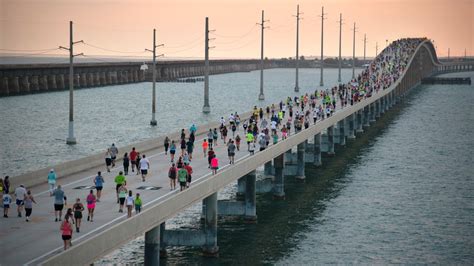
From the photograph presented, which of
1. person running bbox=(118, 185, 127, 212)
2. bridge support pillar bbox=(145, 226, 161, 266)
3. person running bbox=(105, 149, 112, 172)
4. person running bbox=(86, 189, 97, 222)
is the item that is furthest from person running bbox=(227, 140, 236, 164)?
person running bbox=(86, 189, 97, 222)

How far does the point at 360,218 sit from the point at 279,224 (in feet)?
19.6

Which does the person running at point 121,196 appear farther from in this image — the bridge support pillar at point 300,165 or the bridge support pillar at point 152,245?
the bridge support pillar at point 300,165

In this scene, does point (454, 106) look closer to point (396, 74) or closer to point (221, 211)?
point (396, 74)

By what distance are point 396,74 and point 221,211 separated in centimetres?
11457

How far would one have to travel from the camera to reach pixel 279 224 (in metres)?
53.3

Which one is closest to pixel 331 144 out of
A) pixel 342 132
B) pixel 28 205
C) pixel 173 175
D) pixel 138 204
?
pixel 342 132

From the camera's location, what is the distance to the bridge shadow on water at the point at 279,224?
44562mm

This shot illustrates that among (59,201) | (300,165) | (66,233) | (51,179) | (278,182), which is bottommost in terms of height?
(278,182)

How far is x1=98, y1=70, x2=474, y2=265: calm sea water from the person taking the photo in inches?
1806

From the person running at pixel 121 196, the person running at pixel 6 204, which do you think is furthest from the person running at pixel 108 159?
the person running at pixel 6 204

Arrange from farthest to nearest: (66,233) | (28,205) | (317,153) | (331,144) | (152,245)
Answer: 1. (331,144)
2. (317,153)
3. (152,245)
4. (28,205)
5. (66,233)

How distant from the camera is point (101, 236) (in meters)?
30.1

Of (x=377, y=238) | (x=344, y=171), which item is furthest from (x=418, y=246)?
(x=344, y=171)

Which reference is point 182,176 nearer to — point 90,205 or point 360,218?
point 90,205
